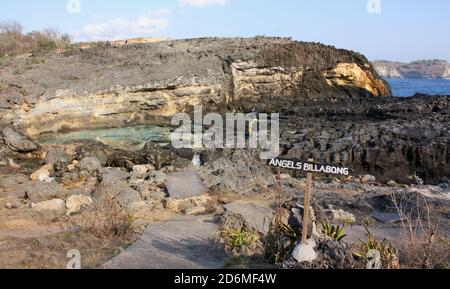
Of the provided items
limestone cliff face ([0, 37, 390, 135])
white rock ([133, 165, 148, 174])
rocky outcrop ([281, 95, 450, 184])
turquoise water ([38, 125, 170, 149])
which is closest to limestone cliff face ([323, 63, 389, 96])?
limestone cliff face ([0, 37, 390, 135])

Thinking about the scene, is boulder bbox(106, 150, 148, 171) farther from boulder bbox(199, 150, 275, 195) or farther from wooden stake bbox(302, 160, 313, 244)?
wooden stake bbox(302, 160, 313, 244)

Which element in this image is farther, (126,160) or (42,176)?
(126,160)

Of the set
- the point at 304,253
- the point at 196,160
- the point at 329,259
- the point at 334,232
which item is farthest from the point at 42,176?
the point at 329,259

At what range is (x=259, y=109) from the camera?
82.4ft

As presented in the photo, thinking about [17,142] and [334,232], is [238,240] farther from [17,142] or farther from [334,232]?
[17,142]

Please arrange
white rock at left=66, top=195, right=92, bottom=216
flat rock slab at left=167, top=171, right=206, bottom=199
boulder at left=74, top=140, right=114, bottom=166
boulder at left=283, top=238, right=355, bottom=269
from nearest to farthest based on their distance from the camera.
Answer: boulder at left=283, top=238, right=355, bottom=269, white rock at left=66, top=195, right=92, bottom=216, flat rock slab at left=167, top=171, right=206, bottom=199, boulder at left=74, top=140, right=114, bottom=166

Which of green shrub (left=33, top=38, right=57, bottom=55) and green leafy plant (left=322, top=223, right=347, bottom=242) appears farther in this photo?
green shrub (left=33, top=38, right=57, bottom=55)

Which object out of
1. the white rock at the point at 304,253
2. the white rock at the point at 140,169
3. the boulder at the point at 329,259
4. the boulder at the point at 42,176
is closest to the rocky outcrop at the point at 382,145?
the white rock at the point at 140,169

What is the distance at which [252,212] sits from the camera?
8922mm

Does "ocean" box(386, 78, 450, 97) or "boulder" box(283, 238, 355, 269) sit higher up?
"ocean" box(386, 78, 450, 97)

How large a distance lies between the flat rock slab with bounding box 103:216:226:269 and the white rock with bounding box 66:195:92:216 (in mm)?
2292

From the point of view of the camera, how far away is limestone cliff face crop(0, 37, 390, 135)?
21031mm

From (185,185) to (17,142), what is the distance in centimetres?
852
